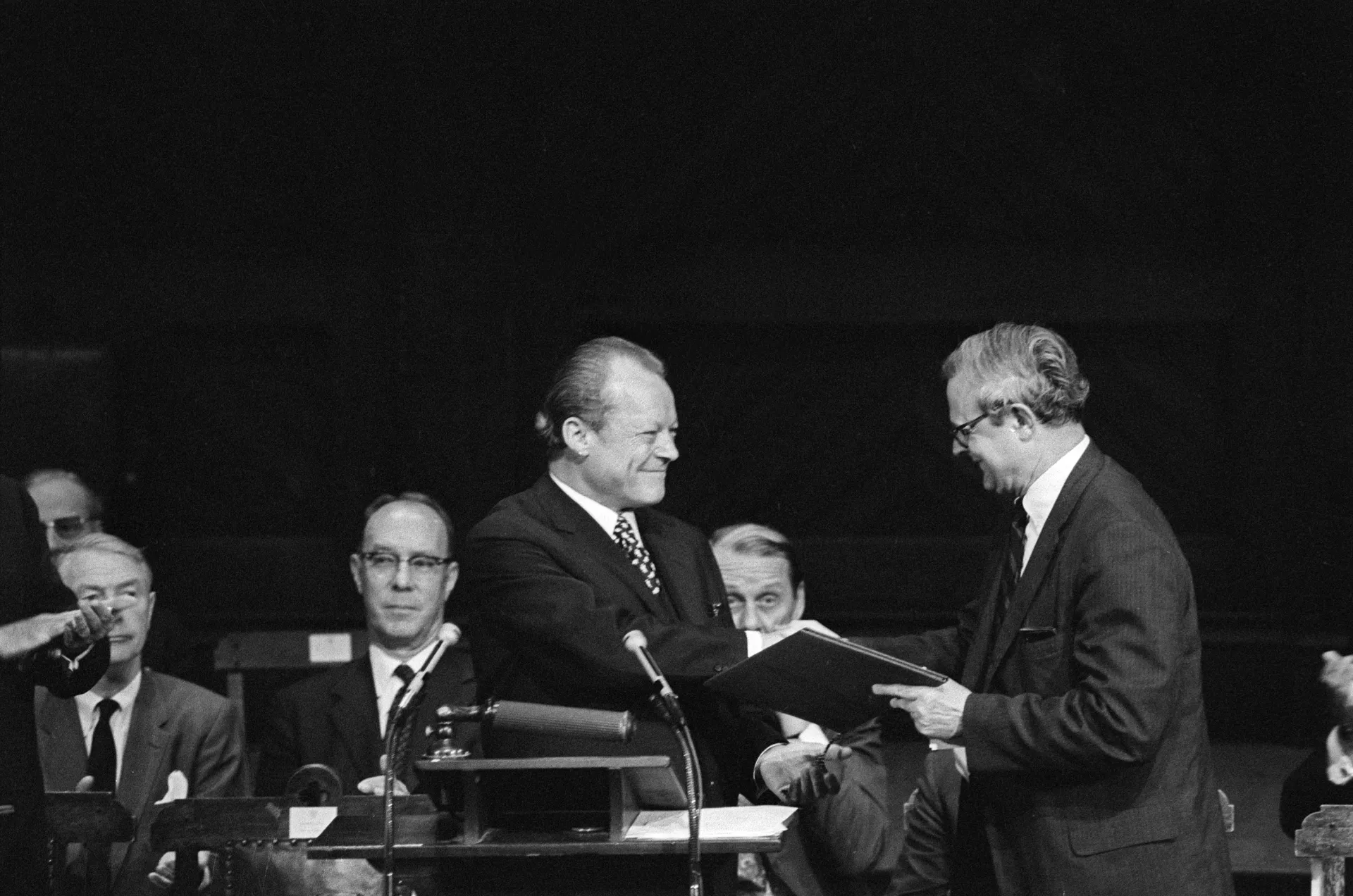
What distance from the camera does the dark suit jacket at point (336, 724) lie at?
4531 millimetres

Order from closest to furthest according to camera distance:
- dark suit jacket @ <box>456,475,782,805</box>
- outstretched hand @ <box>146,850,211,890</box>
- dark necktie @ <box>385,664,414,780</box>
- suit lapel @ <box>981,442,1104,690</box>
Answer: dark necktie @ <box>385,664,414,780</box>, suit lapel @ <box>981,442,1104,690</box>, dark suit jacket @ <box>456,475,782,805</box>, outstretched hand @ <box>146,850,211,890</box>

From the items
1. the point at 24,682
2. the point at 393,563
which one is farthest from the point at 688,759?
the point at 393,563

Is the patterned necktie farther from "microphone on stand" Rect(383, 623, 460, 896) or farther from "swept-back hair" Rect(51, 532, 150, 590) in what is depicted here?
"swept-back hair" Rect(51, 532, 150, 590)

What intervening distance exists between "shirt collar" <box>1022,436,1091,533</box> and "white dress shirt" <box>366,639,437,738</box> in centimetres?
188

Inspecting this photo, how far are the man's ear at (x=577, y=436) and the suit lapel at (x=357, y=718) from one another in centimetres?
126

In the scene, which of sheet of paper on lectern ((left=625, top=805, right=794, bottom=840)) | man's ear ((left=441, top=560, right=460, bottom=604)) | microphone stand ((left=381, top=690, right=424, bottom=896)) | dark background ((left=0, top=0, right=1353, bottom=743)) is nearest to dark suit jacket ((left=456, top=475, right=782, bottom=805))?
sheet of paper on lectern ((left=625, top=805, right=794, bottom=840))

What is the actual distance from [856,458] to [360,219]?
7.57ft

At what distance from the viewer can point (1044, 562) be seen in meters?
3.23

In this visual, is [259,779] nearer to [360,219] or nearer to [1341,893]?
[1341,893]

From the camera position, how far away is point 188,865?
3.84 m

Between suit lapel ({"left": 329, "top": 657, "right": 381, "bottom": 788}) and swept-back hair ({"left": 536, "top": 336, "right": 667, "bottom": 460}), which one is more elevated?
swept-back hair ({"left": 536, "top": 336, "right": 667, "bottom": 460})

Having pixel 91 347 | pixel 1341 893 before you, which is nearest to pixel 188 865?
pixel 1341 893

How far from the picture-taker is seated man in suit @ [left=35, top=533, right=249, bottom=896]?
4.46 metres

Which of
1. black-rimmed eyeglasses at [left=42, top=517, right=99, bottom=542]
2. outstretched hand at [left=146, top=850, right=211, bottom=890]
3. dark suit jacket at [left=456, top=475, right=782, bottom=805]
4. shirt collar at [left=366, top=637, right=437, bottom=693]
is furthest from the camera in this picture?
black-rimmed eyeglasses at [left=42, top=517, right=99, bottom=542]
